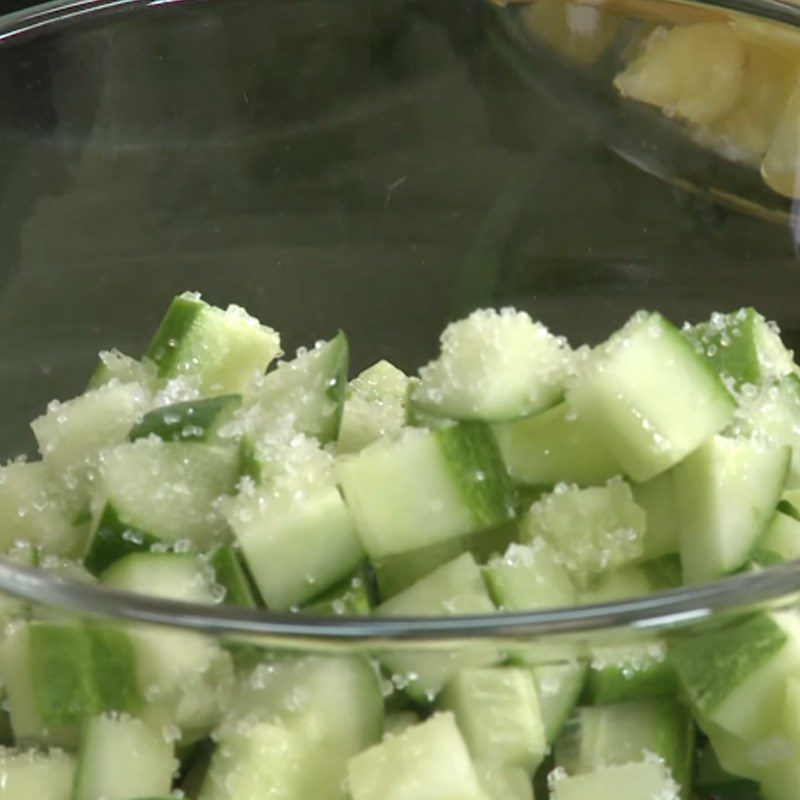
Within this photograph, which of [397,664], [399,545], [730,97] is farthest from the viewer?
[730,97]

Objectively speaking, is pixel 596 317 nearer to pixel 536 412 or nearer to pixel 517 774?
pixel 536 412

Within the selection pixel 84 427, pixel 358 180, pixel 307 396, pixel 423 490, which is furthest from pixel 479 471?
pixel 358 180

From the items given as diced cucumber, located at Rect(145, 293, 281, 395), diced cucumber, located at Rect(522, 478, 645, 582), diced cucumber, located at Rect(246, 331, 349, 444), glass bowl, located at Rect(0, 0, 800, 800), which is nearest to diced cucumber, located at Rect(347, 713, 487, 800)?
diced cucumber, located at Rect(522, 478, 645, 582)

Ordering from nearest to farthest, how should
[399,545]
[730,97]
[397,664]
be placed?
[397,664]
[399,545]
[730,97]

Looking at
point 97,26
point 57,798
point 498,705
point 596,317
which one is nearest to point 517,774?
A: point 498,705

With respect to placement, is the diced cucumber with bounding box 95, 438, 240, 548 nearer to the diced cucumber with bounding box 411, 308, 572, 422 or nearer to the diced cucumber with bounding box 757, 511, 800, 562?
the diced cucumber with bounding box 411, 308, 572, 422

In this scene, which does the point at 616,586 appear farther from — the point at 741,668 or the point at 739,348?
the point at 739,348
